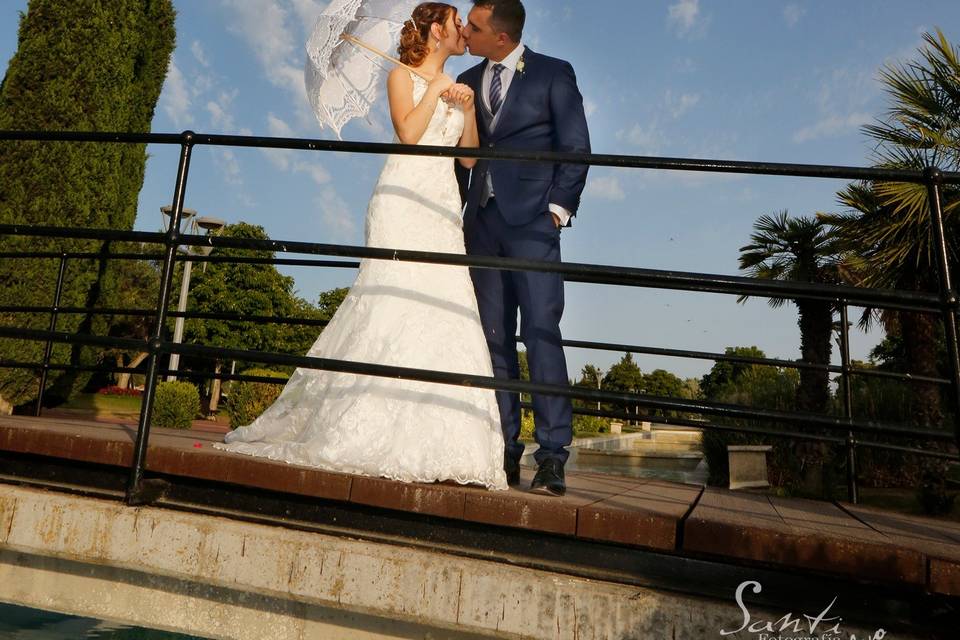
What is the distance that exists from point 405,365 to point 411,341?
13 centimetres

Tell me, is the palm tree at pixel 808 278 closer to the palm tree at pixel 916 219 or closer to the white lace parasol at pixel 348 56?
the palm tree at pixel 916 219

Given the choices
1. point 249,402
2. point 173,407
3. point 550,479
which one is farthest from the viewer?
point 249,402

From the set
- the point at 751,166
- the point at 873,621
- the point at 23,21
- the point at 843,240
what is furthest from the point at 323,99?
the point at 843,240

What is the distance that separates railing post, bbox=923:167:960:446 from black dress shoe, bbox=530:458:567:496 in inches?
50.2

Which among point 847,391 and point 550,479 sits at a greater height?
point 847,391

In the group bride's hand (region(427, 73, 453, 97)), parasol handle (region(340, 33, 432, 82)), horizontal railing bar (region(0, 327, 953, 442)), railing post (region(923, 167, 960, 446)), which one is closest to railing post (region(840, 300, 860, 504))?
railing post (region(923, 167, 960, 446))

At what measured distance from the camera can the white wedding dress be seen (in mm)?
2416

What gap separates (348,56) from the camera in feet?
10.8

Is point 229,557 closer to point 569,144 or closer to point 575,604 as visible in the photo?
point 575,604

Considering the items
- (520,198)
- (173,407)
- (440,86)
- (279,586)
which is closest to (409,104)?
(440,86)

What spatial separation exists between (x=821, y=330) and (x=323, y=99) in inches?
572

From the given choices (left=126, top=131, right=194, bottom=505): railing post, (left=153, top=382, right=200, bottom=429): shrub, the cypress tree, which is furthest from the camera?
(left=153, top=382, right=200, bottom=429): shrub

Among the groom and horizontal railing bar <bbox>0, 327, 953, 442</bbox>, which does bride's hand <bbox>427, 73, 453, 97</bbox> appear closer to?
the groom

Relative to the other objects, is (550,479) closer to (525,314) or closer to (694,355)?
(525,314)
